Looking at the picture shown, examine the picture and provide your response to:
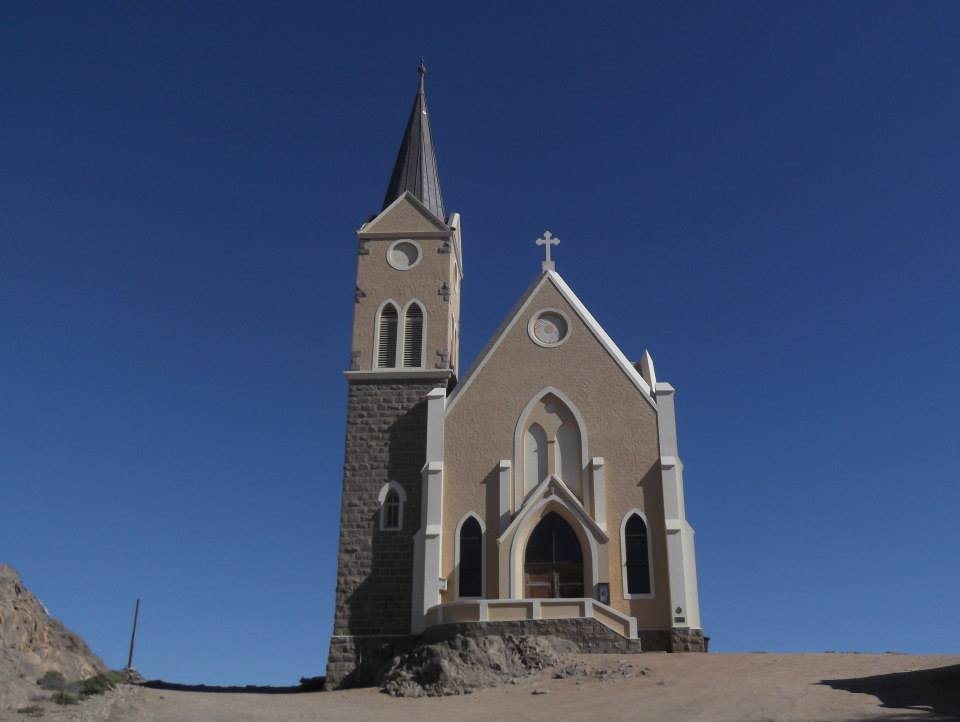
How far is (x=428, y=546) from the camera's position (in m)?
28.7

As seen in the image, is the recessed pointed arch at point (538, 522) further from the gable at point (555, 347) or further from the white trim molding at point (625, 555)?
the gable at point (555, 347)

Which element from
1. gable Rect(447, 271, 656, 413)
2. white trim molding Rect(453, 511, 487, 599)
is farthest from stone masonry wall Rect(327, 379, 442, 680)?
gable Rect(447, 271, 656, 413)

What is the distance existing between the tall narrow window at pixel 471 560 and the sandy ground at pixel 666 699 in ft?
16.6

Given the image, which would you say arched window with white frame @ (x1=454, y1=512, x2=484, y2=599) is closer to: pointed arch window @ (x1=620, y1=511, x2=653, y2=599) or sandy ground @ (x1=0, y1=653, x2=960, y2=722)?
pointed arch window @ (x1=620, y1=511, x2=653, y2=599)

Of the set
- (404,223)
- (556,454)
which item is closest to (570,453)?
(556,454)

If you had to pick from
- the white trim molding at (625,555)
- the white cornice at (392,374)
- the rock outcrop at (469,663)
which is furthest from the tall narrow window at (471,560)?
the white cornice at (392,374)

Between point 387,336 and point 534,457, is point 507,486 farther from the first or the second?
point 387,336

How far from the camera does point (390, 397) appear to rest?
32.3 meters

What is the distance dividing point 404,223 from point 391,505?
10.2m

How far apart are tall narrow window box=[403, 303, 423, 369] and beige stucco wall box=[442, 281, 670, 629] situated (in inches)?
106

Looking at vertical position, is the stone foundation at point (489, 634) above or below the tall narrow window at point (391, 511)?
below

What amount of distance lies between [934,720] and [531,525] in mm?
14470

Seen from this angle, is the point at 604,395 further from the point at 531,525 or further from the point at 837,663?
the point at 837,663

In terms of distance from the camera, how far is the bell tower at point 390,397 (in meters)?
29.2
